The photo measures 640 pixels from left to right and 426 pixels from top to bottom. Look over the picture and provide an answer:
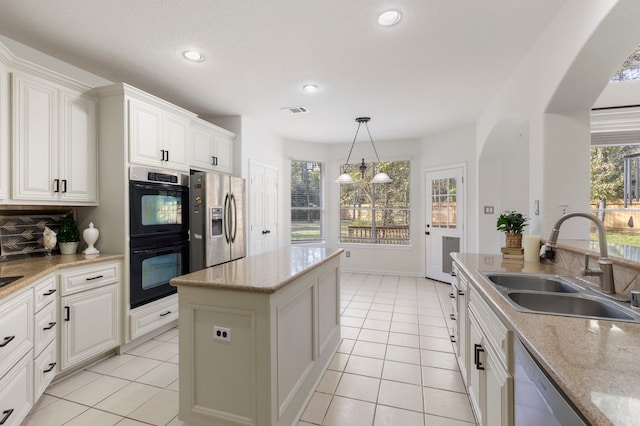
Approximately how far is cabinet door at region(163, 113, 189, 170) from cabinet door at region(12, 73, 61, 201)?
894 millimetres

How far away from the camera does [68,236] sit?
270 cm

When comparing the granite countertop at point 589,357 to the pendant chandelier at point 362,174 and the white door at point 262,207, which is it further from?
the white door at point 262,207

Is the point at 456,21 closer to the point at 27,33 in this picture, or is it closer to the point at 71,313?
the point at 27,33

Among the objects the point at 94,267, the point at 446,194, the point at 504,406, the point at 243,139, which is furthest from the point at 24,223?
the point at 446,194

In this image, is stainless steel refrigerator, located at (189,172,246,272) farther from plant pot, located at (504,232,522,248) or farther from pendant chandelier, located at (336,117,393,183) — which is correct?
plant pot, located at (504,232,522,248)

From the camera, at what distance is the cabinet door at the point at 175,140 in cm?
315

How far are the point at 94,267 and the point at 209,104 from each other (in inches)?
95.2

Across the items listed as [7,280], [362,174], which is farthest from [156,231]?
[362,174]

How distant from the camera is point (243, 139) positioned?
4.46m

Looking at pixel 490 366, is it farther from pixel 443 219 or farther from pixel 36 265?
pixel 443 219

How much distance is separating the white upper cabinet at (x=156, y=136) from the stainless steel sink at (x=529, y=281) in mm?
3099

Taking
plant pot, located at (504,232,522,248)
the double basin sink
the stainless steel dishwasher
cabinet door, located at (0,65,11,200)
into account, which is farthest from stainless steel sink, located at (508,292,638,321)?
cabinet door, located at (0,65,11,200)

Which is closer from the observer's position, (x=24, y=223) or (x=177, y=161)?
(x=24, y=223)

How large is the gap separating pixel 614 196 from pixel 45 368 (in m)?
6.44
